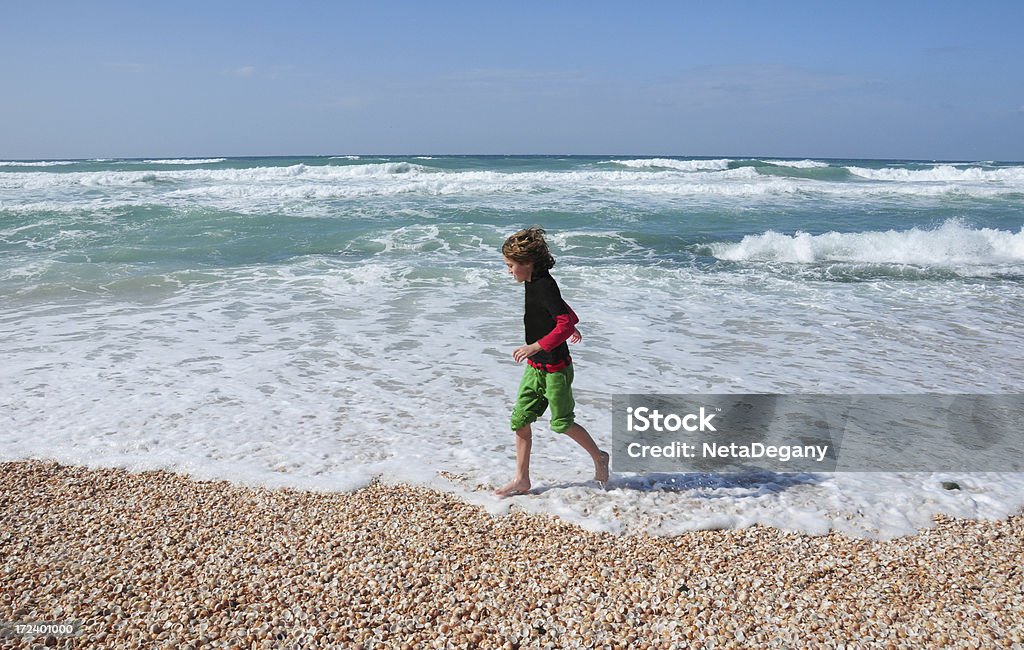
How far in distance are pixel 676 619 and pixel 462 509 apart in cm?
138

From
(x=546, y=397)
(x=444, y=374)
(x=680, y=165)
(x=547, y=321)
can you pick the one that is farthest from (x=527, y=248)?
(x=680, y=165)

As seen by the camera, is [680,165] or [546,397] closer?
[546,397]

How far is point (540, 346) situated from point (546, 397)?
340 millimetres

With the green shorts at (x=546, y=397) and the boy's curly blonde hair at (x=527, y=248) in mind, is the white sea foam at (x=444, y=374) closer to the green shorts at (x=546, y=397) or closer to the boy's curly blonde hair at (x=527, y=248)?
Answer: the green shorts at (x=546, y=397)

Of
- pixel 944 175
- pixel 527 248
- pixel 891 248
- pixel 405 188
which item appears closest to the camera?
pixel 527 248

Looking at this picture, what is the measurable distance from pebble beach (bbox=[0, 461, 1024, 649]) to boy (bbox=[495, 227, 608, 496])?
48cm

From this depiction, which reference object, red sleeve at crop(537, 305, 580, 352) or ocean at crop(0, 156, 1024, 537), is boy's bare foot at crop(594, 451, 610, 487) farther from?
red sleeve at crop(537, 305, 580, 352)

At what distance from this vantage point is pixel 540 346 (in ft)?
11.6

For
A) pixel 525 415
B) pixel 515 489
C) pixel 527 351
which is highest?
pixel 527 351

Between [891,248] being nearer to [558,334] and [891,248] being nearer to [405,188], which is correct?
[558,334]

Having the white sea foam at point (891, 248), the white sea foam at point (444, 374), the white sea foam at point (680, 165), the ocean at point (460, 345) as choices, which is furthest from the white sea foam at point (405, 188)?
the white sea foam at point (444, 374)

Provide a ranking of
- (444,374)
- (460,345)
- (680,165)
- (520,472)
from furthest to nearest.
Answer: (680,165), (460,345), (444,374), (520,472)

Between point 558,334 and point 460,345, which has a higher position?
point 558,334

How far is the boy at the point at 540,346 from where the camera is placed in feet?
11.5
